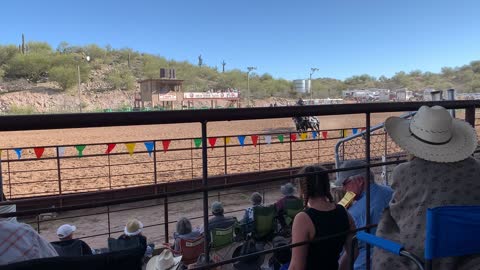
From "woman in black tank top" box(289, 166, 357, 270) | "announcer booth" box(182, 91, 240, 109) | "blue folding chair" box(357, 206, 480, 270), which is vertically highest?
"announcer booth" box(182, 91, 240, 109)

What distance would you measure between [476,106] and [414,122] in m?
0.72

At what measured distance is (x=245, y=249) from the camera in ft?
12.7

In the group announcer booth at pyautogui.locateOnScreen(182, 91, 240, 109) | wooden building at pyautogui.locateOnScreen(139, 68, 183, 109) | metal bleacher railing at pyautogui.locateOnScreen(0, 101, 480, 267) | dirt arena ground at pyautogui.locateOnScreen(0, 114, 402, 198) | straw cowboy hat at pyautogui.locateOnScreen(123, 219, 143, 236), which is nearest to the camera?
metal bleacher railing at pyautogui.locateOnScreen(0, 101, 480, 267)

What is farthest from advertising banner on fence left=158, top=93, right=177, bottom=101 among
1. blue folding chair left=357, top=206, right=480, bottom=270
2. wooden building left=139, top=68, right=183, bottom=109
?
blue folding chair left=357, top=206, right=480, bottom=270

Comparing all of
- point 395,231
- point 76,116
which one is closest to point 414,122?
point 395,231

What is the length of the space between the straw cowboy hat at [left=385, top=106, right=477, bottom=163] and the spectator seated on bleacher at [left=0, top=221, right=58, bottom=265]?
130cm

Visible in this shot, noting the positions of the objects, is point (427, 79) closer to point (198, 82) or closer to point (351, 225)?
point (198, 82)

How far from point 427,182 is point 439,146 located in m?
0.19

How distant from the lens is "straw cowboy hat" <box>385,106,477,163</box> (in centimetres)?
172

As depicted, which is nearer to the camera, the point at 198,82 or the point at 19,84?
the point at 19,84

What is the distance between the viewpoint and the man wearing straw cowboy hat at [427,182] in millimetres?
1612

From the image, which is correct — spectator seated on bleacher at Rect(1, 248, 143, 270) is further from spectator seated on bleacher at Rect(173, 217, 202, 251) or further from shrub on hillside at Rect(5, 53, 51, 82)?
shrub on hillside at Rect(5, 53, 51, 82)

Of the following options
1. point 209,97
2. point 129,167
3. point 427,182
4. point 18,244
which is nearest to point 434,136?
point 427,182

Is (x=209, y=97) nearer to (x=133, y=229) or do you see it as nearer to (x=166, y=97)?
(x=166, y=97)
